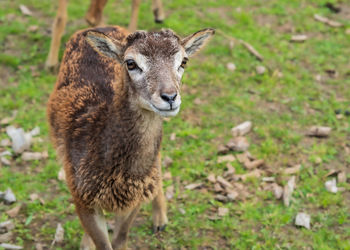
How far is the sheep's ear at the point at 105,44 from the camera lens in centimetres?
485

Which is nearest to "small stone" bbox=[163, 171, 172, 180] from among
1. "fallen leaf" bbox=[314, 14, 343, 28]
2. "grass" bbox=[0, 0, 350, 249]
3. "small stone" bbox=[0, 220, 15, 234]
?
"grass" bbox=[0, 0, 350, 249]

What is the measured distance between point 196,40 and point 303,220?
283 centimetres

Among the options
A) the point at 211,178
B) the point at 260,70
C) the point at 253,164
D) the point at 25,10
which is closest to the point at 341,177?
the point at 253,164

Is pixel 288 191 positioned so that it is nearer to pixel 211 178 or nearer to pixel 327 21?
pixel 211 178

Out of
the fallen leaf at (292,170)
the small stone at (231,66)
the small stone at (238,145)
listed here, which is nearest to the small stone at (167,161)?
the small stone at (238,145)

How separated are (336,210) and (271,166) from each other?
1.23 meters

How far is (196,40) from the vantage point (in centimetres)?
523

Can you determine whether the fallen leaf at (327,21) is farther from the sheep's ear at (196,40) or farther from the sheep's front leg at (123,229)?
the sheep's front leg at (123,229)

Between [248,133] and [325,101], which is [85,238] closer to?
[248,133]

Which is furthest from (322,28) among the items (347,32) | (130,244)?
(130,244)

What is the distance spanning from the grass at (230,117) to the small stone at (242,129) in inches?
4.4

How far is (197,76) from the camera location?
9.38 m

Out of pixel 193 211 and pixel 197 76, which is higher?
pixel 197 76

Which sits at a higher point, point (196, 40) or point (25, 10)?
point (196, 40)
